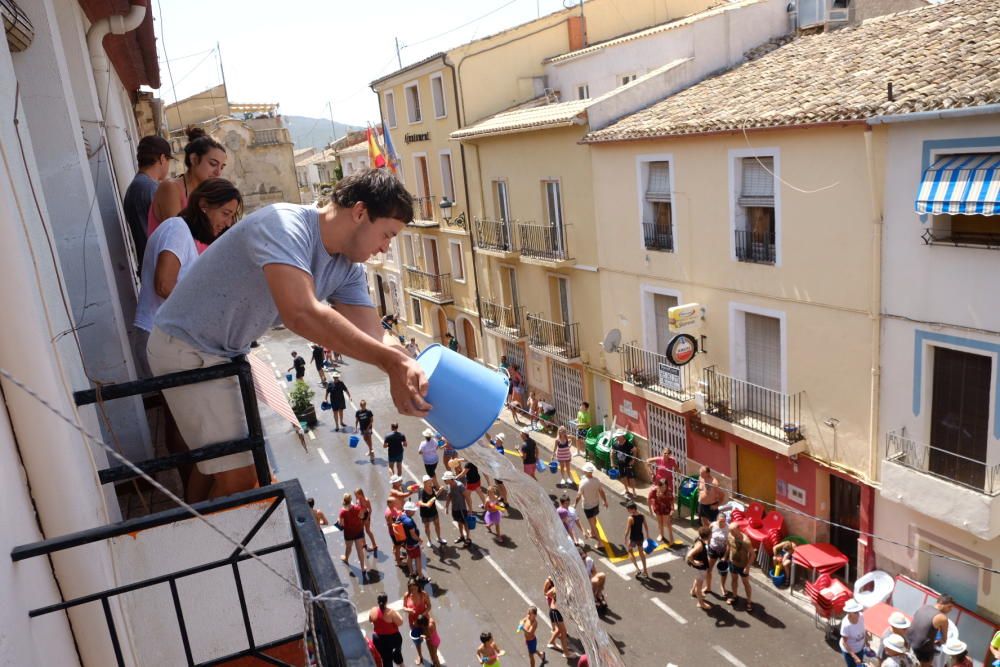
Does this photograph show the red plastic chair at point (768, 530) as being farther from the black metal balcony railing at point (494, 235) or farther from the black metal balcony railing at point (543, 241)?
the black metal balcony railing at point (494, 235)

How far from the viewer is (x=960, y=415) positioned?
36.6ft

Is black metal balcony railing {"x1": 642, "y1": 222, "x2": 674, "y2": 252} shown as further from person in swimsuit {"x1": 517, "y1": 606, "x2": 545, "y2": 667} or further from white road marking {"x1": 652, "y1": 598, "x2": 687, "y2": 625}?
person in swimsuit {"x1": 517, "y1": 606, "x2": 545, "y2": 667}

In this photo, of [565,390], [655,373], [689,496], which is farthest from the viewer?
[565,390]

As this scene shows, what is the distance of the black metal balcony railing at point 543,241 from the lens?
20.2 meters

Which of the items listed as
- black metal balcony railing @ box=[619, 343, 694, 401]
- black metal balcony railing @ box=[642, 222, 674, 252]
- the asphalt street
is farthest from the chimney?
the asphalt street

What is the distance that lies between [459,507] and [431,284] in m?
15.6

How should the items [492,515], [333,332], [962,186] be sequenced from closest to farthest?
[333,332], [962,186], [492,515]

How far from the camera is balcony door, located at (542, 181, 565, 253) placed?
20.3 m

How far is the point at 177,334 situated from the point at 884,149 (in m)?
10.7

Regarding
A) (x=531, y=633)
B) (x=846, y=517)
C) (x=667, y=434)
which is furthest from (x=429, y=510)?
(x=846, y=517)

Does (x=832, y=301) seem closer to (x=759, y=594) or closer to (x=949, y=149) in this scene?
(x=949, y=149)

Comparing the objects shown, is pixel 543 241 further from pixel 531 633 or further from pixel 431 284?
pixel 531 633

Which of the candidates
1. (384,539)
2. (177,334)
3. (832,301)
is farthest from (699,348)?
(177,334)

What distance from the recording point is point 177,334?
11.7 ft
